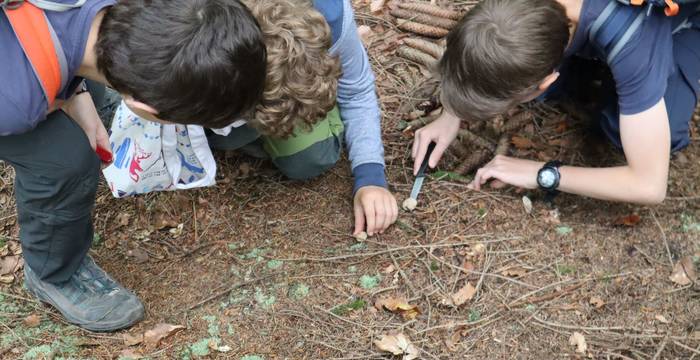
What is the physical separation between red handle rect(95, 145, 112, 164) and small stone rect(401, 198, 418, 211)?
124 cm

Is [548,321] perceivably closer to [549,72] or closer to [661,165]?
[661,165]

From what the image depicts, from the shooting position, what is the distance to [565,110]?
336 centimetres

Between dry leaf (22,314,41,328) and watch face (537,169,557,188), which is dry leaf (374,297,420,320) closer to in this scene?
watch face (537,169,557,188)

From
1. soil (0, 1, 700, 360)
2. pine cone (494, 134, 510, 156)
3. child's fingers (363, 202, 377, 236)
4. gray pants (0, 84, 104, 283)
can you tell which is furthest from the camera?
pine cone (494, 134, 510, 156)

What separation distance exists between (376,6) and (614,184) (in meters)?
1.81

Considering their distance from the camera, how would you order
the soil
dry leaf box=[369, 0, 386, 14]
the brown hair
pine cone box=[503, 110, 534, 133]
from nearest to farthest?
the brown hair < the soil < pine cone box=[503, 110, 534, 133] < dry leaf box=[369, 0, 386, 14]

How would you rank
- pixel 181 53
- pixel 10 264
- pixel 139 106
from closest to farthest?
pixel 181 53 < pixel 139 106 < pixel 10 264

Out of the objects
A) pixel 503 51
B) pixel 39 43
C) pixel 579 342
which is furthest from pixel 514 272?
pixel 39 43

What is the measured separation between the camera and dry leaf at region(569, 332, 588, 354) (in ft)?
7.97

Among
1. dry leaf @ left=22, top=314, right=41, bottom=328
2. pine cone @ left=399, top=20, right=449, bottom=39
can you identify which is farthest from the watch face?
dry leaf @ left=22, top=314, right=41, bottom=328

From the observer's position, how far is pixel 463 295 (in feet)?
8.51

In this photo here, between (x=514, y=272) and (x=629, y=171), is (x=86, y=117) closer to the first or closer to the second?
(x=514, y=272)

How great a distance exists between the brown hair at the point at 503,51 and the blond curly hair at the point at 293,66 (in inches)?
18.0

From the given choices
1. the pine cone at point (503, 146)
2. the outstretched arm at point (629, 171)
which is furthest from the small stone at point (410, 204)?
the pine cone at point (503, 146)
